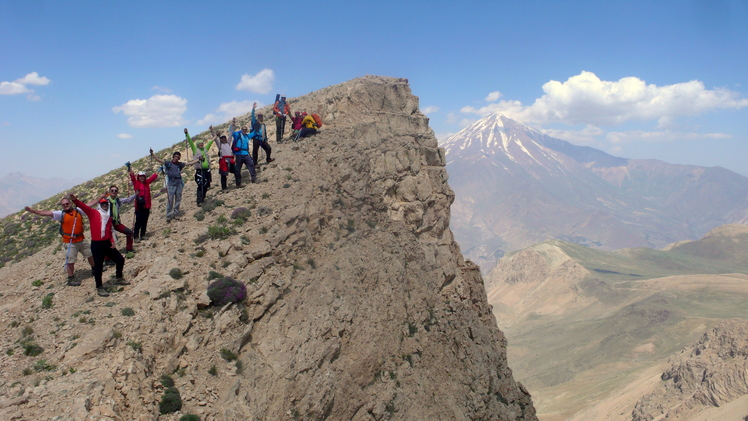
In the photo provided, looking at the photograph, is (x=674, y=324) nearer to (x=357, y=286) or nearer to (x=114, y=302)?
(x=357, y=286)

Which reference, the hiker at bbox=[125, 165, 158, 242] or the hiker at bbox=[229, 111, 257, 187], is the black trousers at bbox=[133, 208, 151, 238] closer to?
the hiker at bbox=[125, 165, 158, 242]

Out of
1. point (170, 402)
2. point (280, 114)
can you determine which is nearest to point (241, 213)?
point (170, 402)

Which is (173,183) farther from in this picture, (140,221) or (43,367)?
(43,367)

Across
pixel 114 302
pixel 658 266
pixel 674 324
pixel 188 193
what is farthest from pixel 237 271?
pixel 658 266

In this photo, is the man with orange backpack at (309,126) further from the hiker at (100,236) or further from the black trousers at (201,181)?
the hiker at (100,236)

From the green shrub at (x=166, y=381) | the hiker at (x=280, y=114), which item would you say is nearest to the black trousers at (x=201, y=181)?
the hiker at (x=280, y=114)

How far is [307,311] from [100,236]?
656 cm

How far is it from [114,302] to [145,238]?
4023 mm

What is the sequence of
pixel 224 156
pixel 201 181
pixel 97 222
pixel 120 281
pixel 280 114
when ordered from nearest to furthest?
pixel 97 222 < pixel 120 281 < pixel 201 181 < pixel 224 156 < pixel 280 114

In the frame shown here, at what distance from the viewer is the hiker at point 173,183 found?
567 inches

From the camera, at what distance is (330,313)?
14453 mm

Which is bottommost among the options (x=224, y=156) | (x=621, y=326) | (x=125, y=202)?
(x=621, y=326)

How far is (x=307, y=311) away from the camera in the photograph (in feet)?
44.9

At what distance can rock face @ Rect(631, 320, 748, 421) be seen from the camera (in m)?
49.6
